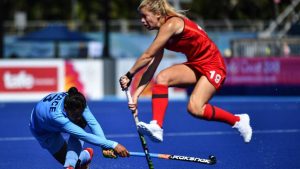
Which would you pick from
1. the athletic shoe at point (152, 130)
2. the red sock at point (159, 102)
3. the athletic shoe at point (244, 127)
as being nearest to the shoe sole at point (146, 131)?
the athletic shoe at point (152, 130)

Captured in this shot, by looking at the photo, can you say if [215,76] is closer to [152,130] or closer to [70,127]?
[152,130]

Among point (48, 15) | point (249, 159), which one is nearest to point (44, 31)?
point (249, 159)

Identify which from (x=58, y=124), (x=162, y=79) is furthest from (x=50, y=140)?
(x=162, y=79)

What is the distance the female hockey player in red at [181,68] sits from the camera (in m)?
8.66

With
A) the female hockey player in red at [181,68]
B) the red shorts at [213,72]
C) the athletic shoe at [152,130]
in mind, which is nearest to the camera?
the athletic shoe at [152,130]

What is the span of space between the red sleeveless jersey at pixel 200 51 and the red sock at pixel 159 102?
0.47m

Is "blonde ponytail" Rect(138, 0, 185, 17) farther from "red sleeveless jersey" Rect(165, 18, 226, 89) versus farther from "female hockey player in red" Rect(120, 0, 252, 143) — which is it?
"red sleeveless jersey" Rect(165, 18, 226, 89)

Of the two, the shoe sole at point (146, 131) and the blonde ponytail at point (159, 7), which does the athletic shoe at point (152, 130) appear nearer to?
the shoe sole at point (146, 131)

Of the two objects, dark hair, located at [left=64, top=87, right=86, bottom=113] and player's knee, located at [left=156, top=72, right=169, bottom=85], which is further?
player's knee, located at [left=156, top=72, right=169, bottom=85]

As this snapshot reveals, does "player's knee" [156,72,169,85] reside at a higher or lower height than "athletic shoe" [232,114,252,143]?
higher

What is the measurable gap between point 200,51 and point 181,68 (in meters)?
0.32

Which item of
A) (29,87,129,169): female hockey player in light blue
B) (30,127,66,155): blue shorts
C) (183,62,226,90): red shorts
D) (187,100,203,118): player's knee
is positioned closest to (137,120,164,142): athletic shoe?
(29,87,129,169): female hockey player in light blue

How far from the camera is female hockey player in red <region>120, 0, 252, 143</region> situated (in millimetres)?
8664

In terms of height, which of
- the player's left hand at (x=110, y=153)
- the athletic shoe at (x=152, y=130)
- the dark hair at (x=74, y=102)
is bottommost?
the player's left hand at (x=110, y=153)
